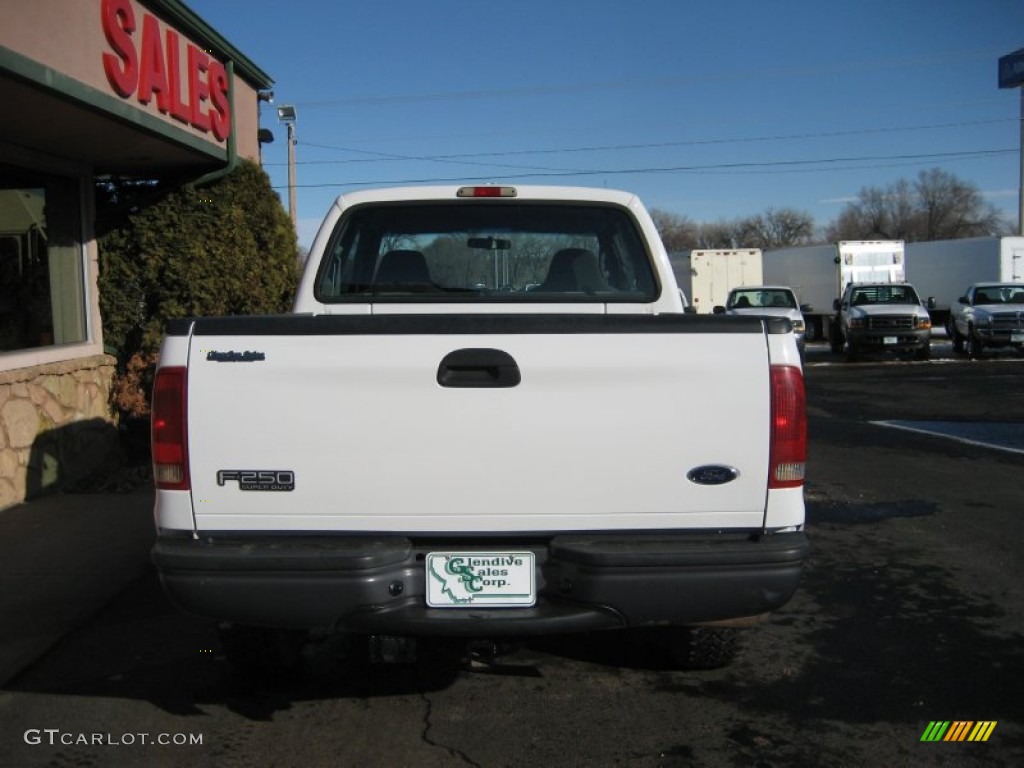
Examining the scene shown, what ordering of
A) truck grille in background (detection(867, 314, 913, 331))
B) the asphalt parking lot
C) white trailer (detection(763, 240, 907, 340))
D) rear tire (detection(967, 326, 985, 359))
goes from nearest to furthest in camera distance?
the asphalt parking lot < truck grille in background (detection(867, 314, 913, 331)) < rear tire (detection(967, 326, 985, 359)) < white trailer (detection(763, 240, 907, 340))

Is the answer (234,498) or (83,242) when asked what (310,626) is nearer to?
(234,498)

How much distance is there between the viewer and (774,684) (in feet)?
13.6

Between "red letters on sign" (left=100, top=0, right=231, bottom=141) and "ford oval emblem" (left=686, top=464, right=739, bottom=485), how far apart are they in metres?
5.66

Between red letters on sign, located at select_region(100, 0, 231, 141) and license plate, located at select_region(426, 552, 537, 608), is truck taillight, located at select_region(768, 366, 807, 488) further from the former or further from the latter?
red letters on sign, located at select_region(100, 0, 231, 141)

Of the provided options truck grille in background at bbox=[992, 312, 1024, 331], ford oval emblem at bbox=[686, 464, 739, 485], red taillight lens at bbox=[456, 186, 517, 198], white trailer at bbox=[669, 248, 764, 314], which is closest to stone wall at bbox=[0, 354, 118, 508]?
red taillight lens at bbox=[456, 186, 517, 198]

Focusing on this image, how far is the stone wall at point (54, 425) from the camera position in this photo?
7289 millimetres

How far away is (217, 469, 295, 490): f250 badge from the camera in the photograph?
3205 millimetres

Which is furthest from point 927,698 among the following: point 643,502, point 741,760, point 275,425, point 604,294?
point 275,425

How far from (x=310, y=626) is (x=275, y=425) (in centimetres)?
69

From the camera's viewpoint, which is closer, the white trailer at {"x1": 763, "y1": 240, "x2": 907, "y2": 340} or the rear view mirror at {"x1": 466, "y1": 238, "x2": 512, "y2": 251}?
the rear view mirror at {"x1": 466, "y1": 238, "x2": 512, "y2": 251}

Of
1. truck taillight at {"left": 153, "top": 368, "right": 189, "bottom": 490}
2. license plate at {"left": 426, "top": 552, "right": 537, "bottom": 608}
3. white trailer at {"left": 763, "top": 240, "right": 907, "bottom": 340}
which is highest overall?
white trailer at {"left": 763, "top": 240, "right": 907, "bottom": 340}

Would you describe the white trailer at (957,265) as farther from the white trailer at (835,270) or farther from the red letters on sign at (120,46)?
the red letters on sign at (120,46)

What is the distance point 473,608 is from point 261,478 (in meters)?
0.84

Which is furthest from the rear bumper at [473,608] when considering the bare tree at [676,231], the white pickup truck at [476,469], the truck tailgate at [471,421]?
the bare tree at [676,231]
